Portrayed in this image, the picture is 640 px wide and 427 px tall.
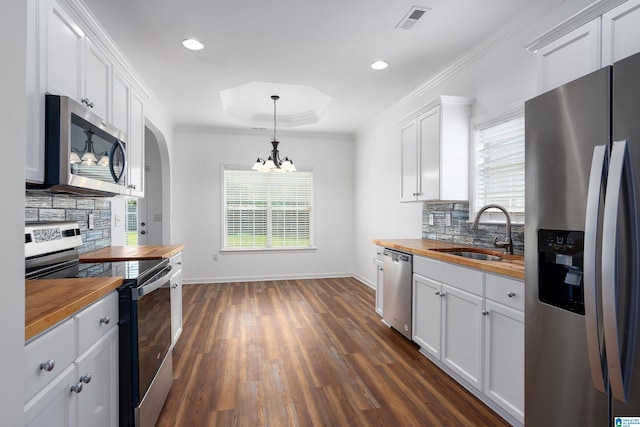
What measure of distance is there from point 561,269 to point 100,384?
202cm

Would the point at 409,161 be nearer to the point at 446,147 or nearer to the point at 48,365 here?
the point at 446,147

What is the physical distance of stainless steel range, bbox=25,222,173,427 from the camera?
1582 millimetres

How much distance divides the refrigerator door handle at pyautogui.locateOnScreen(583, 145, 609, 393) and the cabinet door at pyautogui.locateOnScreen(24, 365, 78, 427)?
5.96 feet

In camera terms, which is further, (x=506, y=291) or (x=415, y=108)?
(x=415, y=108)

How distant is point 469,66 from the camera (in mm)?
2998

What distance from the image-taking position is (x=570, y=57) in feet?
4.85

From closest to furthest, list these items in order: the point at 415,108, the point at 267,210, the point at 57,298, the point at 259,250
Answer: the point at 57,298, the point at 415,108, the point at 259,250, the point at 267,210

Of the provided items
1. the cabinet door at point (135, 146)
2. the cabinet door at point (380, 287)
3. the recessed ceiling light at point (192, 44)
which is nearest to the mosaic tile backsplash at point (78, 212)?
the cabinet door at point (135, 146)

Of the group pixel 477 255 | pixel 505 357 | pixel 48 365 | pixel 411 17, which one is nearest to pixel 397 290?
pixel 477 255

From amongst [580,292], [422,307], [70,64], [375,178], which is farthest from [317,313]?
[70,64]

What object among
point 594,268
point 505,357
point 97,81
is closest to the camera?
point 594,268

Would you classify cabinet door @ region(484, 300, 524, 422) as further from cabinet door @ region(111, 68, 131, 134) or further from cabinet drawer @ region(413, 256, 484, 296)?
cabinet door @ region(111, 68, 131, 134)

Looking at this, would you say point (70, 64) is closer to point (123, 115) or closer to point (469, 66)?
point (123, 115)

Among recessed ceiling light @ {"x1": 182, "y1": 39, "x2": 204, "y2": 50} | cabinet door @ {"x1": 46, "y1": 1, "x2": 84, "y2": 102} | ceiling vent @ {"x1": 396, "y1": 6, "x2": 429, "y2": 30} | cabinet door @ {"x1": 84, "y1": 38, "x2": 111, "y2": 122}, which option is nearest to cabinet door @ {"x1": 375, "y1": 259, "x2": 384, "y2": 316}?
ceiling vent @ {"x1": 396, "y1": 6, "x2": 429, "y2": 30}
